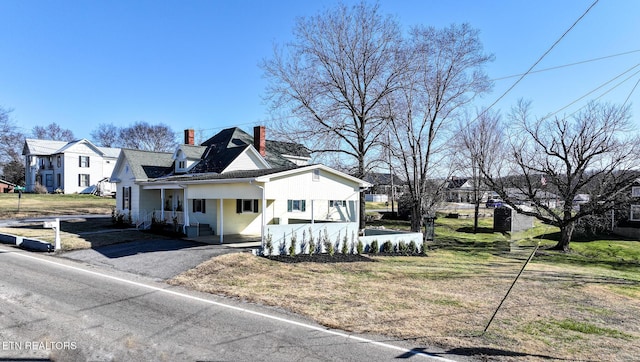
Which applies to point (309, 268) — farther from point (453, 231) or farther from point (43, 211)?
point (43, 211)

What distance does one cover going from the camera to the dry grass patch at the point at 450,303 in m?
6.76

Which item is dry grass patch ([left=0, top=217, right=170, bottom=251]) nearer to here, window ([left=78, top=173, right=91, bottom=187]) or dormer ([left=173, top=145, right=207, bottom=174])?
dormer ([left=173, top=145, right=207, bottom=174])

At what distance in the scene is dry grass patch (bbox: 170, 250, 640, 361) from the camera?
676cm

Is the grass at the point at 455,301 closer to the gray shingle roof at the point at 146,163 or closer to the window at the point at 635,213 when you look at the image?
the gray shingle roof at the point at 146,163

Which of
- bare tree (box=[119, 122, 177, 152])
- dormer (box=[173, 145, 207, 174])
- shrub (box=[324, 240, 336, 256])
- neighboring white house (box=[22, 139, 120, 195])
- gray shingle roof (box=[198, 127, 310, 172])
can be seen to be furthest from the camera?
bare tree (box=[119, 122, 177, 152])

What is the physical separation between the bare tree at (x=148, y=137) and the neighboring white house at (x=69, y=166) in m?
25.9

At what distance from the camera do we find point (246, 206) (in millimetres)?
22453

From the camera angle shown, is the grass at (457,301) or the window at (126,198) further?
the window at (126,198)

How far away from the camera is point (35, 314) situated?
770 centimetres

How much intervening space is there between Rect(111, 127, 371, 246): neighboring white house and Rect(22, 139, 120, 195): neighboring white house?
28639 millimetres

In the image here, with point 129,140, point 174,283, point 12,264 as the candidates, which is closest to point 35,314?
point 174,283

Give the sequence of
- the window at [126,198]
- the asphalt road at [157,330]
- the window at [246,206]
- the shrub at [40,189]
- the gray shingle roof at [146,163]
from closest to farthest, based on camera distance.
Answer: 1. the asphalt road at [157,330]
2. the window at [246,206]
3. the gray shingle roof at [146,163]
4. the window at [126,198]
5. the shrub at [40,189]

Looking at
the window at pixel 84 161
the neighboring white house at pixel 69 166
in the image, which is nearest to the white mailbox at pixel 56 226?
the neighboring white house at pixel 69 166

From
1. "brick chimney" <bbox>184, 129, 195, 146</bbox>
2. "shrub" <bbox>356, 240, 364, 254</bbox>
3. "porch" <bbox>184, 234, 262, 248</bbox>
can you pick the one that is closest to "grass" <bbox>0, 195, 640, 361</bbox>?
"shrub" <bbox>356, 240, 364, 254</bbox>
